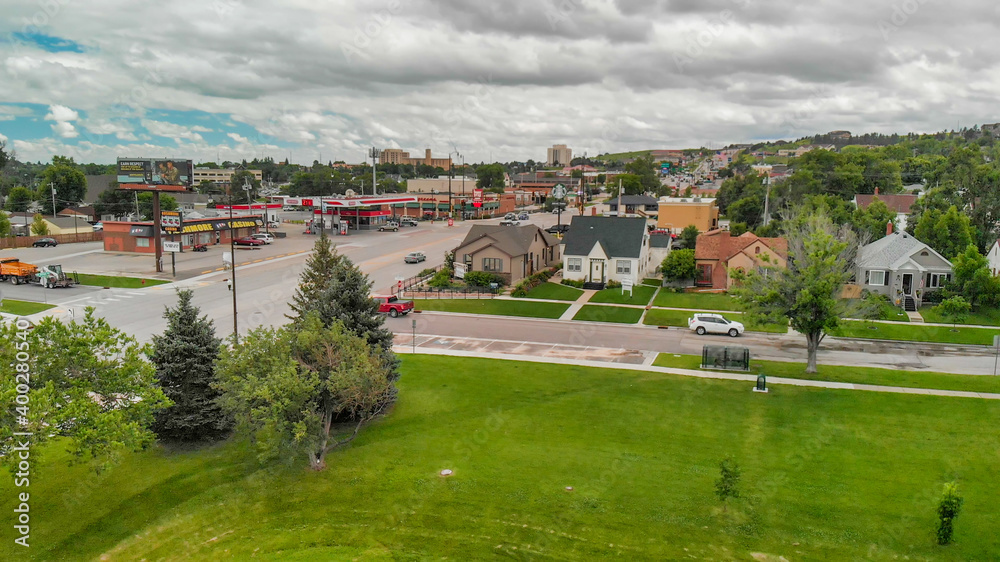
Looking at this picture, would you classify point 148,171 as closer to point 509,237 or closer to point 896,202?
point 509,237

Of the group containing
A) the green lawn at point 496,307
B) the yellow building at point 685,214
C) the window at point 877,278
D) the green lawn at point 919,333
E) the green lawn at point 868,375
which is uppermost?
the yellow building at point 685,214

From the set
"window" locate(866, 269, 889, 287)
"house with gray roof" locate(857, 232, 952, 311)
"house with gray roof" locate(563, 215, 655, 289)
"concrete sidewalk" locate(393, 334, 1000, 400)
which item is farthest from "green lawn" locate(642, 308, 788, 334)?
"window" locate(866, 269, 889, 287)

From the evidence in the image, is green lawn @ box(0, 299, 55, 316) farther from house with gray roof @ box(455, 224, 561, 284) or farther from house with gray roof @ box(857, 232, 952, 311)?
house with gray roof @ box(857, 232, 952, 311)

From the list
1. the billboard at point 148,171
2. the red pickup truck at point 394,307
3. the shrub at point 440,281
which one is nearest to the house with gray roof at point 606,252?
the shrub at point 440,281

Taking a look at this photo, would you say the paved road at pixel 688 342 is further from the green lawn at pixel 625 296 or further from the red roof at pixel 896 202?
the red roof at pixel 896 202

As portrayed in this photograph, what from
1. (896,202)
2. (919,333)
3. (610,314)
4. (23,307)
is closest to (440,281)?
(610,314)

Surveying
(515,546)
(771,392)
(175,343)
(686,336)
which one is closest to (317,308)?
(175,343)

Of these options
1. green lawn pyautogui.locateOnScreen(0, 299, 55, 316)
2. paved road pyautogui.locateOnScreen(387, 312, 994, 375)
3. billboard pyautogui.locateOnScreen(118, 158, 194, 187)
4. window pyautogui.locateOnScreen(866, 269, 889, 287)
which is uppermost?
billboard pyautogui.locateOnScreen(118, 158, 194, 187)
